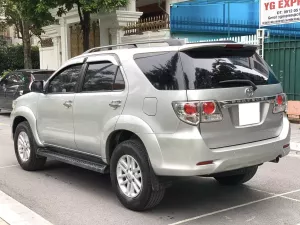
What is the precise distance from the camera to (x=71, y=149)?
5.60 metres

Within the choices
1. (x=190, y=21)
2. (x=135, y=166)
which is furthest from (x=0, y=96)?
(x=135, y=166)

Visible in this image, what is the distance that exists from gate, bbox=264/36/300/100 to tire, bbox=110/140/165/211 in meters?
8.15

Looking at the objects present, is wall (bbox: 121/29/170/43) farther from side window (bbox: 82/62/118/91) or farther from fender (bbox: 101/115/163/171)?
fender (bbox: 101/115/163/171)

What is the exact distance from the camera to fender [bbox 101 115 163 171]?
427 cm

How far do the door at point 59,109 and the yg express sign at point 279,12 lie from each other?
24.8 feet

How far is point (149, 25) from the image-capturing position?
53.3 feet

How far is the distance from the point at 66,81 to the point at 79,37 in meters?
15.6

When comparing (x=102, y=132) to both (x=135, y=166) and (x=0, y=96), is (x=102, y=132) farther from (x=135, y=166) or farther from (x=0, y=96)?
(x=0, y=96)

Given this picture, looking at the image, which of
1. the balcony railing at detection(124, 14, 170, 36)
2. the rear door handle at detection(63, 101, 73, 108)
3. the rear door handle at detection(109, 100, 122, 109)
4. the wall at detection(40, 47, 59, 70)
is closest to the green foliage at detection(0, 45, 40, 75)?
the wall at detection(40, 47, 59, 70)

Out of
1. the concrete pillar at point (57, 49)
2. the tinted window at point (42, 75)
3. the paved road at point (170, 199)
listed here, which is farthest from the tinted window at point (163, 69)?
the concrete pillar at point (57, 49)

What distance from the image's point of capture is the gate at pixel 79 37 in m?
19.9

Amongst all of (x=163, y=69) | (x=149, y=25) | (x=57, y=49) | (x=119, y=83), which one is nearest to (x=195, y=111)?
(x=163, y=69)

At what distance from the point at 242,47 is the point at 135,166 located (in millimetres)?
1804

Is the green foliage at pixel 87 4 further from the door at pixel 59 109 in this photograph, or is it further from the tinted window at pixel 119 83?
the tinted window at pixel 119 83
